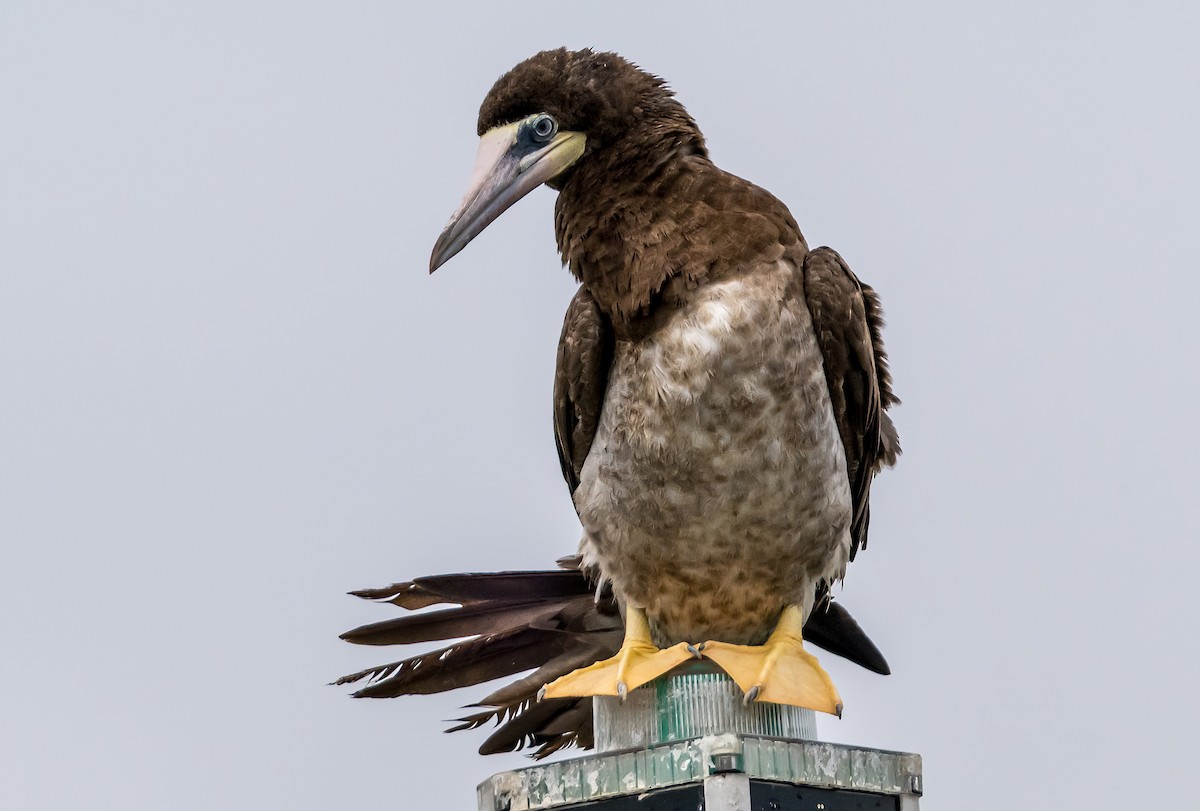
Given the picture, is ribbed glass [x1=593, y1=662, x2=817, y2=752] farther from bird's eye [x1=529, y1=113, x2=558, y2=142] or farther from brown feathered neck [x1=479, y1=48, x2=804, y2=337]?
bird's eye [x1=529, y1=113, x2=558, y2=142]

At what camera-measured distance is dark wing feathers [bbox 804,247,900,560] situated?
174 inches

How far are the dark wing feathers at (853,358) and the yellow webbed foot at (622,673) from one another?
84 centimetres

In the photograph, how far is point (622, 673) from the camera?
4.30 meters

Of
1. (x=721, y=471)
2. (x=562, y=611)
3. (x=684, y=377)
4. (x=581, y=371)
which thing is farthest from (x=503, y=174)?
(x=562, y=611)

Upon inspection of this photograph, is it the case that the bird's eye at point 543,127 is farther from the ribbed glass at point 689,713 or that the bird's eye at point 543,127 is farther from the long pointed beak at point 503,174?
the ribbed glass at point 689,713

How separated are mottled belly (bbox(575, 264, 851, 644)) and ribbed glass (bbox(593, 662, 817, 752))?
0.37 metres

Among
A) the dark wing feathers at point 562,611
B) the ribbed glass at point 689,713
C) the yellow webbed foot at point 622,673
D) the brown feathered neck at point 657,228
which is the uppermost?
the brown feathered neck at point 657,228

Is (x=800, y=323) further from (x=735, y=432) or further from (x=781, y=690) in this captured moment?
(x=781, y=690)

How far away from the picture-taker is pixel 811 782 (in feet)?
12.0

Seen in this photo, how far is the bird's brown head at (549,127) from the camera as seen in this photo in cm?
445

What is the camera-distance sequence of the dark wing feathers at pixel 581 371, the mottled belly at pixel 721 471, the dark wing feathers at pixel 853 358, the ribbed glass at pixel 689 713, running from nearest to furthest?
the ribbed glass at pixel 689 713
the mottled belly at pixel 721 471
the dark wing feathers at pixel 853 358
the dark wing feathers at pixel 581 371

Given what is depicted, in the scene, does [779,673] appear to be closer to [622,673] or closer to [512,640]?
[622,673]

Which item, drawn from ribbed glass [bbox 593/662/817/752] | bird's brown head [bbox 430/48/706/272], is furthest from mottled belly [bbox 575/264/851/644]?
bird's brown head [bbox 430/48/706/272]

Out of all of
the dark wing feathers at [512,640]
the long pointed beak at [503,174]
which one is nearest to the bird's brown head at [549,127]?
the long pointed beak at [503,174]
